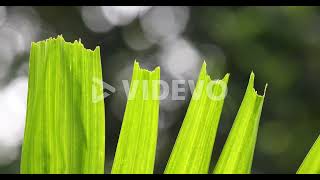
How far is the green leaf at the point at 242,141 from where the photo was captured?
0.39 metres

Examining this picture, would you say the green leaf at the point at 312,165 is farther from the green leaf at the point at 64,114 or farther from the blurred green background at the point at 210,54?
the blurred green background at the point at 210,54

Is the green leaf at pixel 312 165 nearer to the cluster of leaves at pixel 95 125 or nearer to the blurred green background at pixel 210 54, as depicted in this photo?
the cluster of leaves at pixel 95 125

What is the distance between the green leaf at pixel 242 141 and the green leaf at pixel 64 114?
8 cm

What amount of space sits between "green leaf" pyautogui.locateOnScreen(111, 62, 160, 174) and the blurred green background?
2.00 m

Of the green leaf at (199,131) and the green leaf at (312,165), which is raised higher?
the green leaf at (199,131)

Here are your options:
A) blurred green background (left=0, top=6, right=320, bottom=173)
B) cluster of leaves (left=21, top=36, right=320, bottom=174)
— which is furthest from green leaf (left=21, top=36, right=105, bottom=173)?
blurred green background (left=0, top=6, right=320, bottom=173)

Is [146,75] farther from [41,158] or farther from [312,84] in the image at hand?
[312,84]

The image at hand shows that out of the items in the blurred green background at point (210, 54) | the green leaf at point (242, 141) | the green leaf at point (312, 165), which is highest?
the blurred green background at point (210, 54)

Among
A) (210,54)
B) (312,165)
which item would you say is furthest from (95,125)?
(210,54)

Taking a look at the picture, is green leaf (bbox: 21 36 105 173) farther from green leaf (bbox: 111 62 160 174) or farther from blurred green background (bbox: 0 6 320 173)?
blurred green background (bbox: 0 6 320 173)

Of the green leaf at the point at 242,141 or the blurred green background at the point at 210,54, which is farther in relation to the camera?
the blurred green background at the point at 210,54

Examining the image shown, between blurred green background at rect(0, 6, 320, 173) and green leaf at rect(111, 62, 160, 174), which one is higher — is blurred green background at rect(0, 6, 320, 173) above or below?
above

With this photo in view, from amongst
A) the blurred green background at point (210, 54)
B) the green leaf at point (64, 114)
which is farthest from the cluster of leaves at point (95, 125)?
the blurred green background at point (210, 54)

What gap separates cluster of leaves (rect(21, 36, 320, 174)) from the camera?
377 mm
